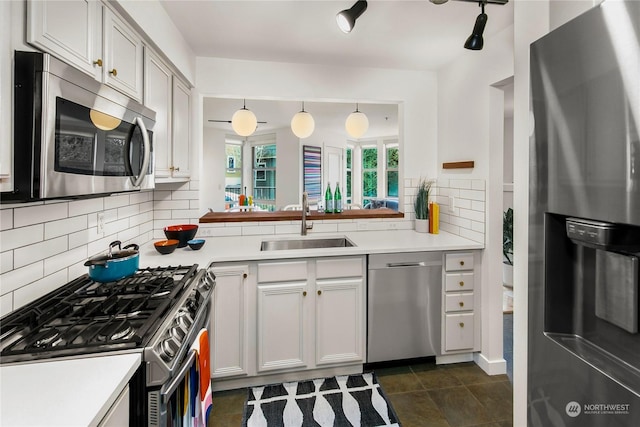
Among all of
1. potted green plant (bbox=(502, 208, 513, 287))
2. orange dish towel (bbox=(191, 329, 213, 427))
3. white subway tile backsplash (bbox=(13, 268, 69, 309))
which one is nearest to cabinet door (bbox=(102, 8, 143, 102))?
white subway tile backsplash (bbox=(13, 268, 69, 309))

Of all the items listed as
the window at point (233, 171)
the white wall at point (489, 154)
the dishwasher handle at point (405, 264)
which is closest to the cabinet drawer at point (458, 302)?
the white wall at point (489, 154)

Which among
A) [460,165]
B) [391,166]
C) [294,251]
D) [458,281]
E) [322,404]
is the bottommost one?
[322,404]

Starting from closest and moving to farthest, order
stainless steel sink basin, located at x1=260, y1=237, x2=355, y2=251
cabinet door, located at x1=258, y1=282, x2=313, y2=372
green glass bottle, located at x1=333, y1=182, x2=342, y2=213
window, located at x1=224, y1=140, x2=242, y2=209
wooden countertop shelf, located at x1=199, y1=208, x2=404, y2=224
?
cabinet door, located at x1=258, y1=282, x2=313, y2=372
stainless steel sink basin, located at x1=260, y1=237, x2=355, y2=251
wooden countertop shelf, located at x1=199, y1=208, x2=404, y2=224
green glass bottle, located at x1=333, y1=182, x2=342, y2=213
window, located at x1=224, y1=140, x2=242, y2=209

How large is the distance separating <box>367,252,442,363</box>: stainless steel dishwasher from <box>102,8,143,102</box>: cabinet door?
67.7 inches

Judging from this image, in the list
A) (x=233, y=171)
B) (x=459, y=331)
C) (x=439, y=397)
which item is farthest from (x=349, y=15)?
(x=233, y=171)

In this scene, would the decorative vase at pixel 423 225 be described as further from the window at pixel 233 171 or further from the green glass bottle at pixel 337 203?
the window at pixel 233 171

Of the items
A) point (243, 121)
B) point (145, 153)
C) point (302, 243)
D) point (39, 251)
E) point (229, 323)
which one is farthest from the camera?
point (243, 121)

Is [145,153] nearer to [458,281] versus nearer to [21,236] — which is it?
[21,236]

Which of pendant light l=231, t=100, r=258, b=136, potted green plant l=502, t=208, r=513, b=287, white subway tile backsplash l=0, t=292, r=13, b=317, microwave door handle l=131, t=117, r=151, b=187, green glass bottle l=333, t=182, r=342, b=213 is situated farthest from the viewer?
potted green plant l=502, t=208, r=513, b=287

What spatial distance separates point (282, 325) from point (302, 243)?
750 mm

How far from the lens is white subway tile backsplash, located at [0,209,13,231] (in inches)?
46.4

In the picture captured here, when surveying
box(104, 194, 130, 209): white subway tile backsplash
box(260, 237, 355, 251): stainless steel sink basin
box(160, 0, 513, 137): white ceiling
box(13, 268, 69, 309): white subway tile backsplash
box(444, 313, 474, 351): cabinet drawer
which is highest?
box(160, 0, 513, 137): white ceiling

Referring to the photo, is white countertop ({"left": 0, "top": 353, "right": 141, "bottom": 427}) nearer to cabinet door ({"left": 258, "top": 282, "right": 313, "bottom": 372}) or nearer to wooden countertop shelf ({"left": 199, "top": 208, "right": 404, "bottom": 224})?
cabinet door ({"left": 258, "top": 282, "right": 313, "bottom": 372})

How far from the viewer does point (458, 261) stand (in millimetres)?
2393
